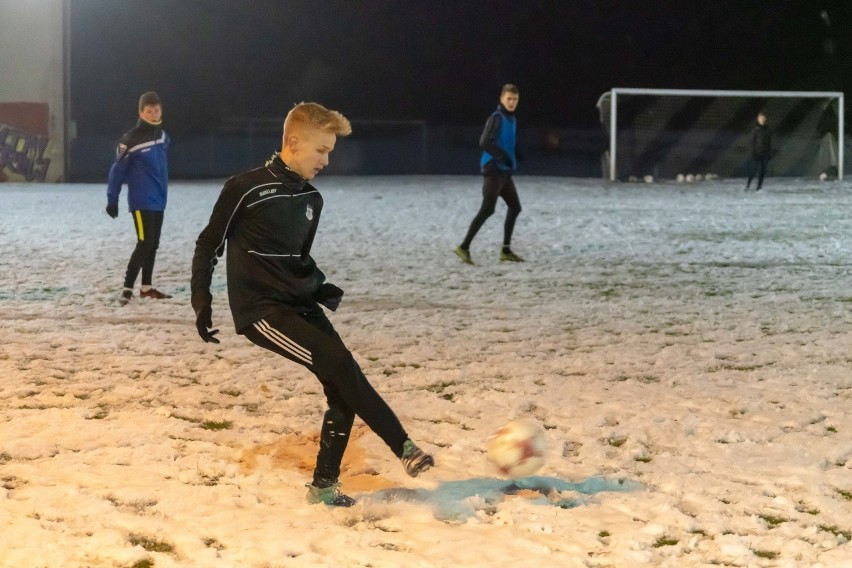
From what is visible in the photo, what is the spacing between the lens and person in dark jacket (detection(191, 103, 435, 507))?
426 cm

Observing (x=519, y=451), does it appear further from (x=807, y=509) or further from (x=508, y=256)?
(x=508, y=256)

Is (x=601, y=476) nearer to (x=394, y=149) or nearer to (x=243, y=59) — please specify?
(x=394, y=149)

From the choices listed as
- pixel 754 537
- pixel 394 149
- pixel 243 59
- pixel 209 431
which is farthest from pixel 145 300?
pixel 243 59

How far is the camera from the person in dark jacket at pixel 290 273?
14.0 ft

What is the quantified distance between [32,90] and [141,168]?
2149cm

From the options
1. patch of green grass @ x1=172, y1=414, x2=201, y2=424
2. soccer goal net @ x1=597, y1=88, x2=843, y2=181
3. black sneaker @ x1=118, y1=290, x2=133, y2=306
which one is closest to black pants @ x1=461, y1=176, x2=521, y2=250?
black sneaker @ x1=118, y1=290, x2=133, y2=306

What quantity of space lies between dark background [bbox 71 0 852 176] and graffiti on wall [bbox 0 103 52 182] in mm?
9650

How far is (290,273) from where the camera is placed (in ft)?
14.3

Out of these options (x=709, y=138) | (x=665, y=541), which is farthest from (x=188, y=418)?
(x=709, y=138)

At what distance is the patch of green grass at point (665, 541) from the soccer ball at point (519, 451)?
0.62m

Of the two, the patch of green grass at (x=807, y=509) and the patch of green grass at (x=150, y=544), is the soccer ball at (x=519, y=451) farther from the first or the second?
the patch of green grass at (x=150, y=544)

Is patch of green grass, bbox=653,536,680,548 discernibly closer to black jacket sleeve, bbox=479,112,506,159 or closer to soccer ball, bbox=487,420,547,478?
soccer ball, bbox=487,420,547,478

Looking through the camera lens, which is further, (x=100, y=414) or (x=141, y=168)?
(x=141, y=168)

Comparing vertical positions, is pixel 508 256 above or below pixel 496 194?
below
